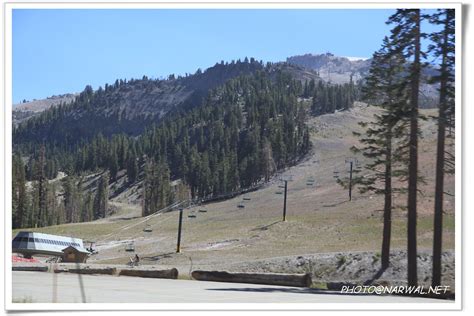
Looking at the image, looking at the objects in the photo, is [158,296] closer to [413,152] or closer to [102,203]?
[413,152]

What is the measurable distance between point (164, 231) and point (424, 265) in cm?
5549

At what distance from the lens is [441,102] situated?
74.2 feet

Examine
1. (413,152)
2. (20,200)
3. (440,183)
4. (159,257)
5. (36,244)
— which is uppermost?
(413,152)

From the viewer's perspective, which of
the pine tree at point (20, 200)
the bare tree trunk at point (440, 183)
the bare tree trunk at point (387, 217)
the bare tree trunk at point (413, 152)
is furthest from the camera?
the pine tree at point (20, 200)

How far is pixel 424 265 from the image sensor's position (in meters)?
27.8

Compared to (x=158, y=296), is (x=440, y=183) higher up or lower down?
higher up

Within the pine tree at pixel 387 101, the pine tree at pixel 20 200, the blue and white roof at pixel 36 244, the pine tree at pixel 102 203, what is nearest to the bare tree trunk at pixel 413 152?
the pine tree at pixel 387 101

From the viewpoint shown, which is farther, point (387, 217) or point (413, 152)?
point (387, 217)

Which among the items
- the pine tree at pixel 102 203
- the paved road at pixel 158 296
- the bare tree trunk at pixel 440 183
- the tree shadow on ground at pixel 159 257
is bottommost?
the pine tree at pixel 102 203

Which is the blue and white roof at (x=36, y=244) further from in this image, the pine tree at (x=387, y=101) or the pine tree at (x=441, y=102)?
the pine tree at (x=441, y=102)

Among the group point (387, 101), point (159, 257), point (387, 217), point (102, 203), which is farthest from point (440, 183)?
point (102, 203)

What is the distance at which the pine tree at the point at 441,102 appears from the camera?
21844mm

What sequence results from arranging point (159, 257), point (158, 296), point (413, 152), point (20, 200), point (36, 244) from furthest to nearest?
1. point (20, 200)
2. point (36, 244)
3. point (159, 257)
4. point (413, 152)
5. point (158, 296)
